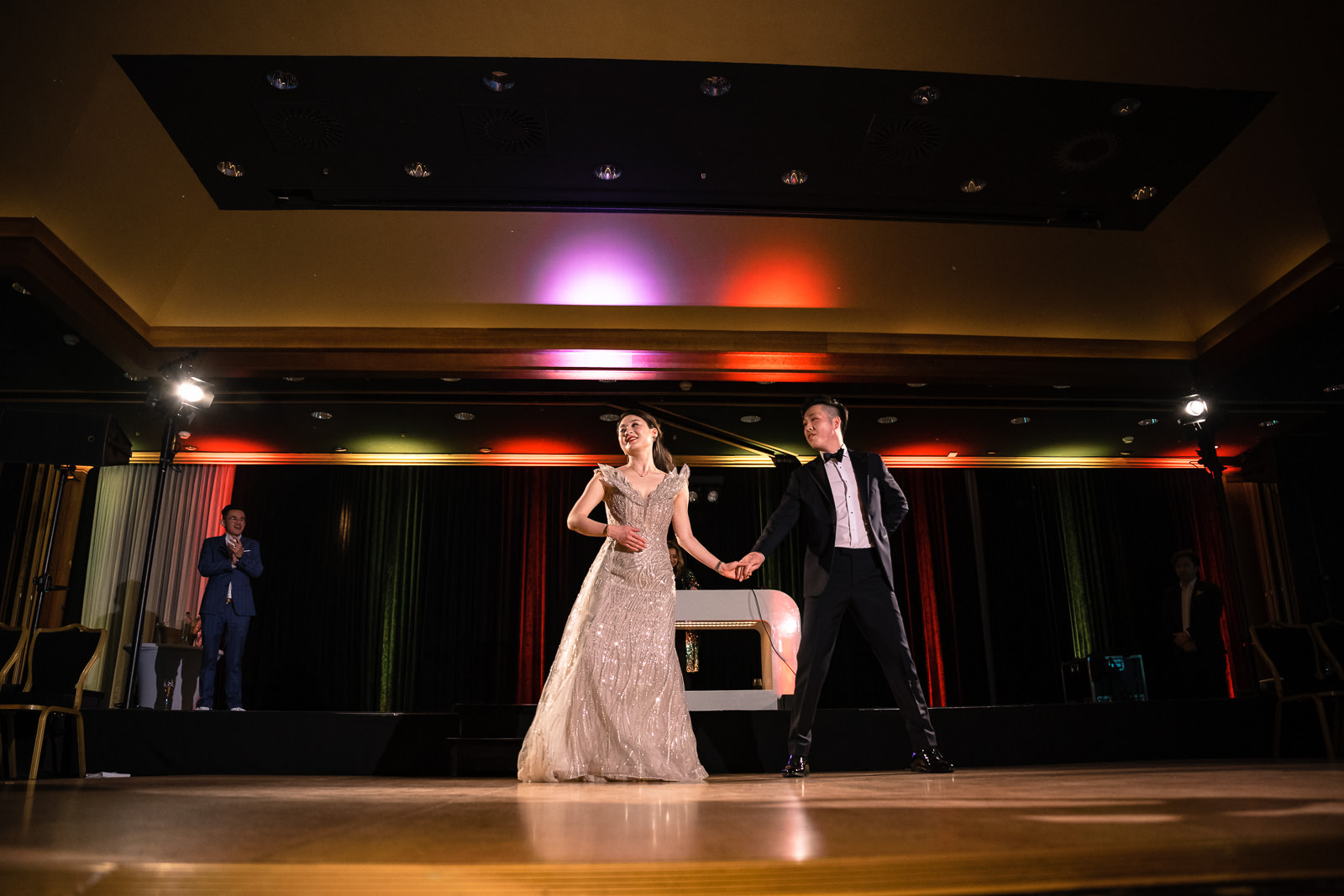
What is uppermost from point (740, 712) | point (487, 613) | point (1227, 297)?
point (1227, 297)

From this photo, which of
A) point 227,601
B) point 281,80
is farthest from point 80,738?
point 281,80

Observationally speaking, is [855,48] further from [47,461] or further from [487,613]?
[47,461]

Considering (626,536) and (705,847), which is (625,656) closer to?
(626,536)

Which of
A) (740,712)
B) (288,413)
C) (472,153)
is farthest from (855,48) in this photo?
(288,413)

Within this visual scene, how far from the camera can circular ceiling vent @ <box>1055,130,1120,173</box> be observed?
222 inches

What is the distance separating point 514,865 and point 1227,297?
7741mm

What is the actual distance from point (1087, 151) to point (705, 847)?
5.89 m

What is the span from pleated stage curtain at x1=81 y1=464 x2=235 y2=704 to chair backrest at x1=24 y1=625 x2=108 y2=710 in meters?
3.89

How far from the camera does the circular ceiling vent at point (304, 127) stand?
5230mm

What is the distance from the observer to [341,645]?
962cm

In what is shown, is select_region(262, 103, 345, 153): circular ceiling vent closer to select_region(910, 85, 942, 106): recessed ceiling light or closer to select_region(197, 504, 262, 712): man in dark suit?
select_region(197, 504, 262, 712): man in dark suit

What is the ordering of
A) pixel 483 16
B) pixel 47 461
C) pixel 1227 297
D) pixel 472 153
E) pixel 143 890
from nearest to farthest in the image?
1. pixel 143 890
2. pixel 483 16
3. pixel 472 153
4. pixel 1227 297
5. pixel 47 461

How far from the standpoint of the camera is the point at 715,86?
507cm

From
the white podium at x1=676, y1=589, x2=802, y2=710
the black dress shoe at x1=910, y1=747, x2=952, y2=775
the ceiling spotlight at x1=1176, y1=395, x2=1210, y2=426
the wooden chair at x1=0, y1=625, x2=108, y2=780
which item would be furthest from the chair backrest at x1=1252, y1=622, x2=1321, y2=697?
the wooden chair at x1=0, y1=625, x2=108, y2=780
